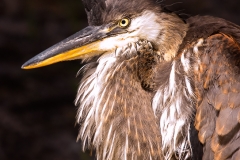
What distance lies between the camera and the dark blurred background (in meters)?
5.66

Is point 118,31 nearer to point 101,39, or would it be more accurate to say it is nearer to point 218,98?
point 101,39

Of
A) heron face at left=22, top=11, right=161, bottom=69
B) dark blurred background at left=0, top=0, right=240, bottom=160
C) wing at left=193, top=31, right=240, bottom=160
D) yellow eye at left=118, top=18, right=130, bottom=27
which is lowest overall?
dark blurred background at left=0, top=0, right=240, bottom=160

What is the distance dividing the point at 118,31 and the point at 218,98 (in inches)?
28.6

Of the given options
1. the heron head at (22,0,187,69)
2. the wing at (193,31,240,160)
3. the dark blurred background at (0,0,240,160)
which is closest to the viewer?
the wing at (193,31,240,160)

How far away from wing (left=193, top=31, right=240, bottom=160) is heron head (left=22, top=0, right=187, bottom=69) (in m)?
0.29

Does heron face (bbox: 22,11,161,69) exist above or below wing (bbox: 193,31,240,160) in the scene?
above

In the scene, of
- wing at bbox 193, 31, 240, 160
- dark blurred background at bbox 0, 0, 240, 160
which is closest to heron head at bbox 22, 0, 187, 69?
wing at bbox 193, 31, 240, 160

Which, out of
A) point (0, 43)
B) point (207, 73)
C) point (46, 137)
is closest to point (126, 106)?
point (207, 73)

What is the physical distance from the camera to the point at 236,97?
298 cm

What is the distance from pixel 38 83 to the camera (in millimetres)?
6047

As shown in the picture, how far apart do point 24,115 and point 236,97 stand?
3.24m

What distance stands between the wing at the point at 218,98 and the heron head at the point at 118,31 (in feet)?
0.94

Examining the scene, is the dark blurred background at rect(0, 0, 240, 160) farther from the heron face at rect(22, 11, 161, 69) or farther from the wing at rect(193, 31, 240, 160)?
the wing at rect(193, 31, 240, 160)

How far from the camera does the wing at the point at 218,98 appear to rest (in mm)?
2963
